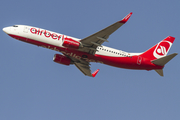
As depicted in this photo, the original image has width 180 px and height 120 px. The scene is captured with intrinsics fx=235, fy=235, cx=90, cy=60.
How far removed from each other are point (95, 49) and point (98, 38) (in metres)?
2.81

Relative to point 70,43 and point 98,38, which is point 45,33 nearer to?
point 70,43

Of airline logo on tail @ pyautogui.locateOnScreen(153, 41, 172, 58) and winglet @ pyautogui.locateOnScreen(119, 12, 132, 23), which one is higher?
winglet @ pyautogui.locateOnScreen(119, 12, 132, 23)

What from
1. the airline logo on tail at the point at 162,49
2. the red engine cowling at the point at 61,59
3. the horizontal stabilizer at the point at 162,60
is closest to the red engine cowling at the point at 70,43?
the red engine cowling at the point at 61,59

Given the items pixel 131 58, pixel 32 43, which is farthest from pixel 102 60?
pixel 32 43

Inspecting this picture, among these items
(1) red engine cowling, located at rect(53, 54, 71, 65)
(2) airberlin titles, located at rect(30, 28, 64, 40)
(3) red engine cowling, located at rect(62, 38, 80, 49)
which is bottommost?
(1) red engine cowling, located at rect(53, 54, 71, 65)

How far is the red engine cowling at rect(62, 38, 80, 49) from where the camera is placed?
41844 millimetres

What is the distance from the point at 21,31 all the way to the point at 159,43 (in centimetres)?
2852

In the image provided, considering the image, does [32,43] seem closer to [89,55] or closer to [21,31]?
[21,31]

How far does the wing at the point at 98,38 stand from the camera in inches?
1526

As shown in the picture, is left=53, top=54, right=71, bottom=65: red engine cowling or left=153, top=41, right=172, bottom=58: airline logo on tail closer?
left=153, top=41, right=172, bottom=58: airline logo on tail

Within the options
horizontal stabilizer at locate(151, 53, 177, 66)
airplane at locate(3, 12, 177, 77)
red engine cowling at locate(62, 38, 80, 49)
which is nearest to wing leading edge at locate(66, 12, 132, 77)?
airplane at locate(3, 12, 177, 77)

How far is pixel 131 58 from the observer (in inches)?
1841

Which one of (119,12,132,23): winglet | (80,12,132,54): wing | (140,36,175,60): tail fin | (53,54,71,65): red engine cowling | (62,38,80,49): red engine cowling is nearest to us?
(119,12,132,23): winglet

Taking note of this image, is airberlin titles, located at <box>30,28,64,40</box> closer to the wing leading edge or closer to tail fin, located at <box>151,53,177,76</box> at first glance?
the wing leading edge
